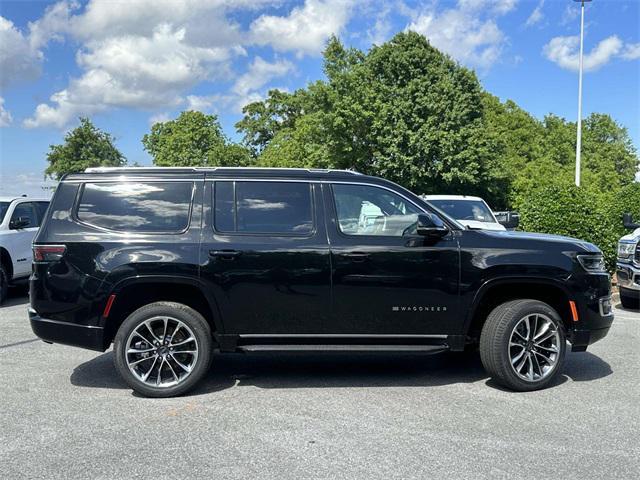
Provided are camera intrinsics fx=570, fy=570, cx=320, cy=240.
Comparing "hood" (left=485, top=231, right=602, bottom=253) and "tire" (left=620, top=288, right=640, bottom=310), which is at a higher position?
"hood" (left=485, top=231, right=602, bottom=253)

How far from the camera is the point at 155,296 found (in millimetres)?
5148

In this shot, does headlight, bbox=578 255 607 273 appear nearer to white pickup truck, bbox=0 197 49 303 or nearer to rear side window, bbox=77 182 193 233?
rear side window, bbox=77 182 193 233

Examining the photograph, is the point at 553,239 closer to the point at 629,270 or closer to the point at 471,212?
the point at 629,270

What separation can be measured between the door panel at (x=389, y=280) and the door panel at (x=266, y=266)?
0.43 ft

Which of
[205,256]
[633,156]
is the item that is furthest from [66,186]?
[633,156]

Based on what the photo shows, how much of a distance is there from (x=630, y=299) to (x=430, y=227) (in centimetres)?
618

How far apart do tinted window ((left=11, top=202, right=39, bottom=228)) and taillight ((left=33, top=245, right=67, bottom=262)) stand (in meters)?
6.25

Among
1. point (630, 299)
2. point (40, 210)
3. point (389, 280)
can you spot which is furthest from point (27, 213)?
point (630, 299)

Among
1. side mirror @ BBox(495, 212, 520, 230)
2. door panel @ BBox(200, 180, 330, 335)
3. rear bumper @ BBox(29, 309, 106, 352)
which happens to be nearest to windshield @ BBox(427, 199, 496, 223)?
side mirror @ BBox(495, 212, 520, 230)

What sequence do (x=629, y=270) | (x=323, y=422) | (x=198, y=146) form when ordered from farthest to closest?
(x=198, y=146)
(x=629, y=270)
(x=323, y=422)

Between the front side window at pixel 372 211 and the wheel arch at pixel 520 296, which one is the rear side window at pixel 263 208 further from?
the wheel arch at pixel 520 296

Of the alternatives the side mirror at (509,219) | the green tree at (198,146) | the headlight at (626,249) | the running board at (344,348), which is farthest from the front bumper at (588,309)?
the green tree at (198,146)

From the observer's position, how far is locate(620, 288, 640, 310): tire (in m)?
9.13

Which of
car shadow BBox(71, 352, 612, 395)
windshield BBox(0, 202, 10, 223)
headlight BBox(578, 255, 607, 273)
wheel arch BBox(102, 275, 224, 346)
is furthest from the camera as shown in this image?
windshield BBox(0, 202, 10, 223)
